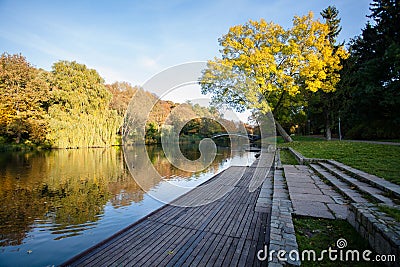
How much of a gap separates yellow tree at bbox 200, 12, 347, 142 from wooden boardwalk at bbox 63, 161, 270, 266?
10.7m

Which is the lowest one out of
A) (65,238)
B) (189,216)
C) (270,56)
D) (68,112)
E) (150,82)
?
(65,238)

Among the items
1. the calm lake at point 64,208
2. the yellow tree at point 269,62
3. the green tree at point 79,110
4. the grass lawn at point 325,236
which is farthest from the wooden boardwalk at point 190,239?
the green tree at point 79,110

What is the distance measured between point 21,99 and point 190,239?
92.5ft

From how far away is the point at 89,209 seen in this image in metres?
6.11

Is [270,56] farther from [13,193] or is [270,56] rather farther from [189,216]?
[13,193]

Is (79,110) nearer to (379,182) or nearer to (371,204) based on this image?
(379,182)

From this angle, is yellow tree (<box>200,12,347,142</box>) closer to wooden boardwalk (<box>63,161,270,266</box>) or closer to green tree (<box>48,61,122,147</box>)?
wooden boardwalk (<box>63,161,270,266</box>)

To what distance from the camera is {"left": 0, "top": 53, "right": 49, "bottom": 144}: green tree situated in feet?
73.3

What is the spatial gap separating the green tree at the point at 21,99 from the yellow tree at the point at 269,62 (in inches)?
791

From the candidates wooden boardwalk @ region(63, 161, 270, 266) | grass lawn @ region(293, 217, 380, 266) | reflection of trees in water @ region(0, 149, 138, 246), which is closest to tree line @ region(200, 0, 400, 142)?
reflection of trees in water @ region(0, 149, 138, 246)

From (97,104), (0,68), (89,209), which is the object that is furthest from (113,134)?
(89,209)

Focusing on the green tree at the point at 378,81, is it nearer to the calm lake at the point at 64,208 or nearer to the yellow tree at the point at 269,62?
the yellow tree at the point at 269,62

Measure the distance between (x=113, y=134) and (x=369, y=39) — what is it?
28153 millimetres

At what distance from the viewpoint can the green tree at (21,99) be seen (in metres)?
22.3
